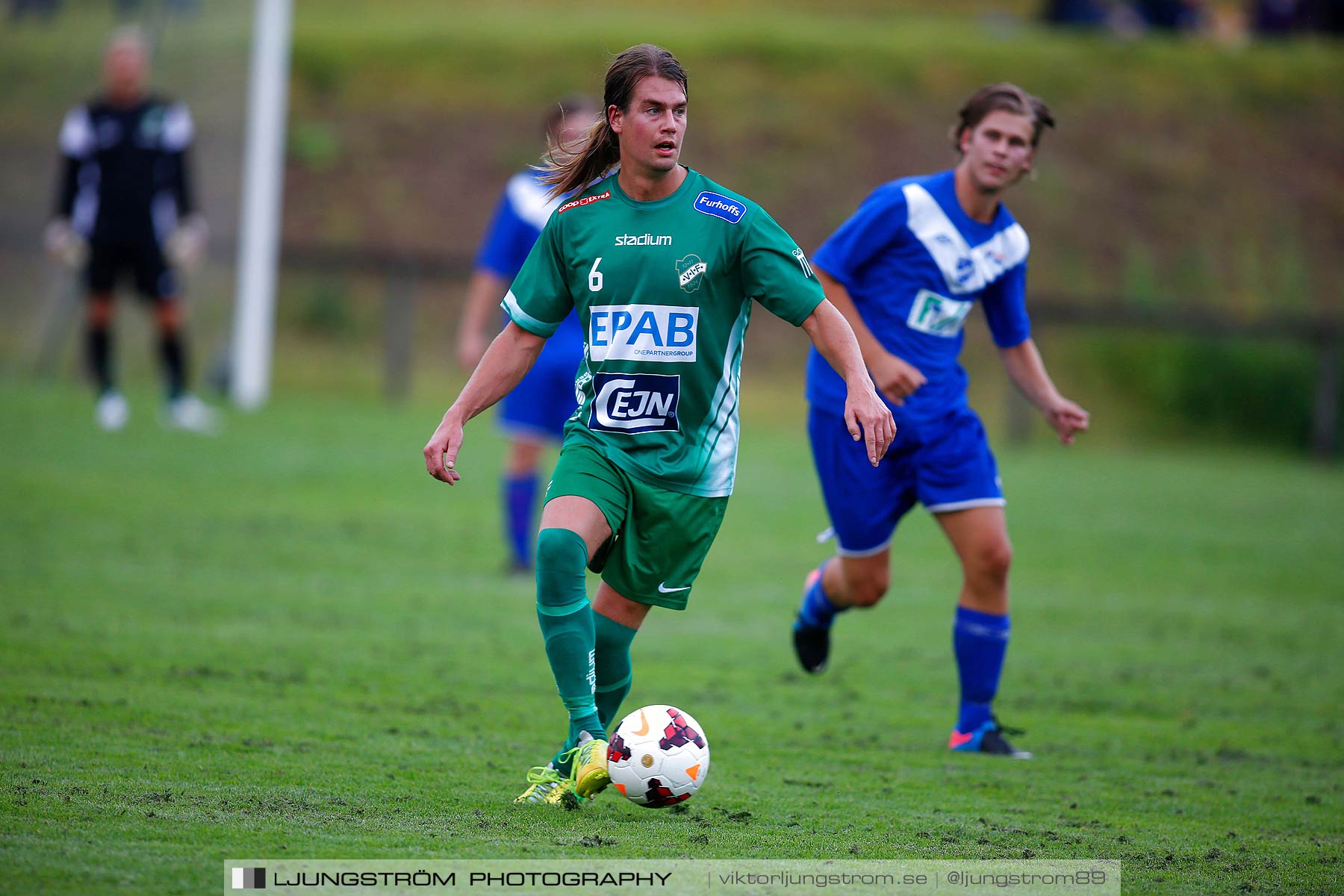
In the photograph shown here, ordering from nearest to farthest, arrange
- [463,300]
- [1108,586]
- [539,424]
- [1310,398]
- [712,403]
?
[712,403], [539,424], [1108,586], [1310,398], [463,300]

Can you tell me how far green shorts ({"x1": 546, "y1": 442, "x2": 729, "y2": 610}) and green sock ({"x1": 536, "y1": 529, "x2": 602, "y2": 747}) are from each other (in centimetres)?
16

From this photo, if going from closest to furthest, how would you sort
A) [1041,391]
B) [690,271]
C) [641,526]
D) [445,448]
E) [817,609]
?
[445,448], [690,271], [641,526], [1041,391], [817,609]

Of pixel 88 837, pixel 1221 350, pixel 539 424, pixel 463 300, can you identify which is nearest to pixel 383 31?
pixel 463 300

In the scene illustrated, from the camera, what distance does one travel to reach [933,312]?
5441mm

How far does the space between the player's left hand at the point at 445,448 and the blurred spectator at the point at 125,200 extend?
29.1ft

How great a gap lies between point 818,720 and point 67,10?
40.4 ft

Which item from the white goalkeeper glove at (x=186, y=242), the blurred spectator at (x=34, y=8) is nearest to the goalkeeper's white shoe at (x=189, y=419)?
the white goalkeeper glove at (x=186, y=242)

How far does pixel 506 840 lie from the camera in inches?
144

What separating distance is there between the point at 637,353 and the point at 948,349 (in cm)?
180

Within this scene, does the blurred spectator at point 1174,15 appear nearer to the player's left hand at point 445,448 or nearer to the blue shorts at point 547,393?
the blue shorts at point 547,393

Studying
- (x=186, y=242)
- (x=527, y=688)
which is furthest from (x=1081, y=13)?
(x=527, y=688)

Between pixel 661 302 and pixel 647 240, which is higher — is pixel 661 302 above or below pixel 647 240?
below

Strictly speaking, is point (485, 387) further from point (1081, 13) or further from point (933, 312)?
point (1081, 13)

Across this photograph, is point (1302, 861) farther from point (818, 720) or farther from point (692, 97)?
point (692, 97)
